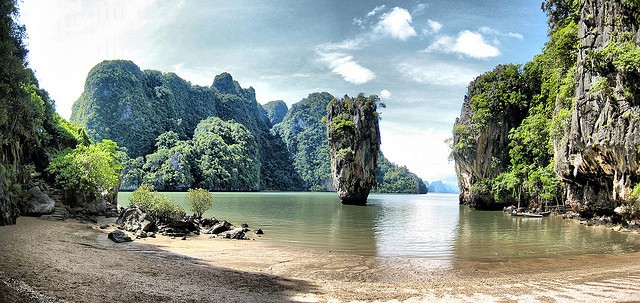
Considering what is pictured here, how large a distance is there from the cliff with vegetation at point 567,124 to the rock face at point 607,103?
1.9 inches

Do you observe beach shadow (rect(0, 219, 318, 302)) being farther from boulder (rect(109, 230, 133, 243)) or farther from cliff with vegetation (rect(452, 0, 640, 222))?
cliff with vegetation (rect(452, 0, 640, 222))

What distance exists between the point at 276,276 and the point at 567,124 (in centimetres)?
2427

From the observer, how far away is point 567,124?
985 inches

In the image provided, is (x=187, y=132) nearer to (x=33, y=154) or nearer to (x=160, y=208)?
(x=33, y=154)

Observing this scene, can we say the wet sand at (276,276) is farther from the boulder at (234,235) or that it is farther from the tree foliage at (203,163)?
the tree foliage at (203,163)

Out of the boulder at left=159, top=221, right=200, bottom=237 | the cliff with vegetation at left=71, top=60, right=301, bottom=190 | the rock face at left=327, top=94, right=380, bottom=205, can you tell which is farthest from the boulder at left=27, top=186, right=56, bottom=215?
the cliff with vegetation at left=71, top=60, right=301, bottom=190

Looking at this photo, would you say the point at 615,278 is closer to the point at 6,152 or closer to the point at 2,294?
the point at 2,294

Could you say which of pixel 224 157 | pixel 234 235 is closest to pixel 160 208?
pixel 234 235

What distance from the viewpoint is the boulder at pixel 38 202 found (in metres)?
18.4

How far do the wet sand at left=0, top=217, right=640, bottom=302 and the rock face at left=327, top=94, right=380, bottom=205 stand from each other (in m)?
35.7

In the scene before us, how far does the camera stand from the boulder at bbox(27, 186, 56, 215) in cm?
1841

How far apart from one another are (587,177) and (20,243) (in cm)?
2845

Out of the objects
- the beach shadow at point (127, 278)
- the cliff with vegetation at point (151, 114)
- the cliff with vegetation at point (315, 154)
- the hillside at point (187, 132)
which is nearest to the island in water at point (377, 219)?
the beach shadow at point (127, 278)

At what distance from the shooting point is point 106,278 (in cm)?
707
